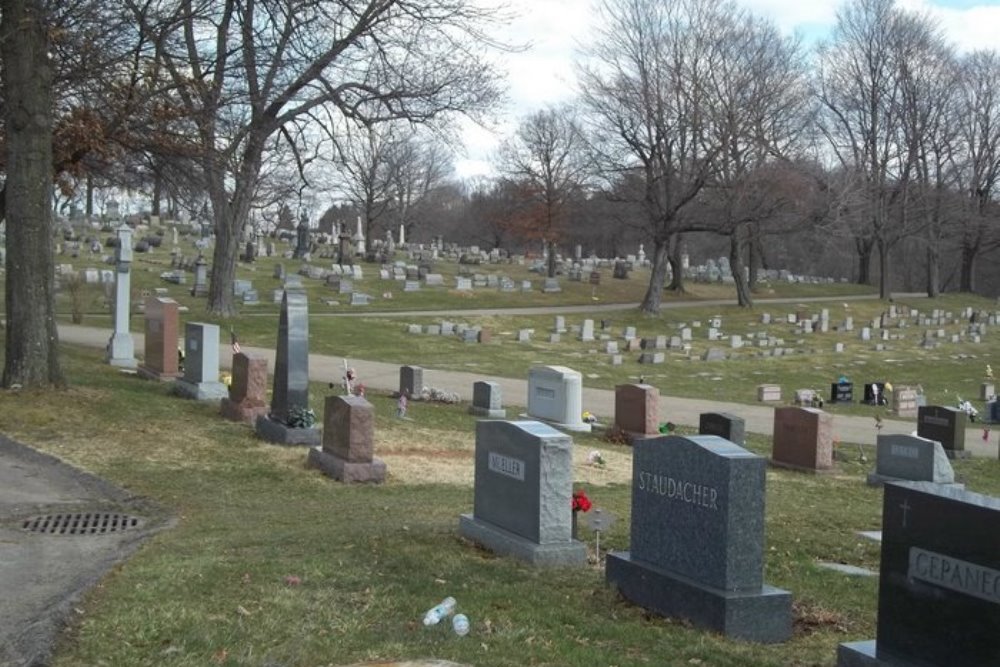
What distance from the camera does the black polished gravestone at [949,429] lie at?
61.1ft

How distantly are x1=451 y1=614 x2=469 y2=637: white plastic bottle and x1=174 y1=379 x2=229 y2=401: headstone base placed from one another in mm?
11368

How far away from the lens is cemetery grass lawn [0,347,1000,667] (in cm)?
525

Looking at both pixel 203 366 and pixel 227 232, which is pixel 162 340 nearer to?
pixel 203 366

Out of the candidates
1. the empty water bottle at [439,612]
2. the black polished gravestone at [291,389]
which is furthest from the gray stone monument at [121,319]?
the empty water bottle at [439,612]

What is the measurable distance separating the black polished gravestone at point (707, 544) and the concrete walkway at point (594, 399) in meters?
14.3

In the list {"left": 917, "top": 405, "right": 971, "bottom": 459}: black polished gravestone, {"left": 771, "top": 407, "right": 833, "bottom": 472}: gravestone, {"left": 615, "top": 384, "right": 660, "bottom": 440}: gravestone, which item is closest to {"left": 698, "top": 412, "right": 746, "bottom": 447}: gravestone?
{"left": 771, "top": 407, "right": 833, "bottom": 472}: gravestone

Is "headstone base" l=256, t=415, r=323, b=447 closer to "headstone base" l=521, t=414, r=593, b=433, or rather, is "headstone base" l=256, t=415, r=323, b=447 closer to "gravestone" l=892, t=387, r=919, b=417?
"headstone base" l=521, t=414, r=593, b=433

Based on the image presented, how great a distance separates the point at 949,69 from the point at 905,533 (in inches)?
2572

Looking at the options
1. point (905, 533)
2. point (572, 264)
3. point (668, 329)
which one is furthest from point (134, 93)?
point (572, 264)

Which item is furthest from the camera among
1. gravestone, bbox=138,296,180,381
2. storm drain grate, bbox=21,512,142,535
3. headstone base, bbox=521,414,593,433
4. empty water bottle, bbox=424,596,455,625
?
headstone base, bbox=521,414,593,433

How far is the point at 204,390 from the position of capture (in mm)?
16094

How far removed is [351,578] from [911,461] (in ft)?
34.2

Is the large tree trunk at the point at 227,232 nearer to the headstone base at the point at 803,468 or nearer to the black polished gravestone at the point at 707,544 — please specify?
the headstone base at the point at 803,468

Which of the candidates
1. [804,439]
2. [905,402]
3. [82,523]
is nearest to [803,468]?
[804,439]
